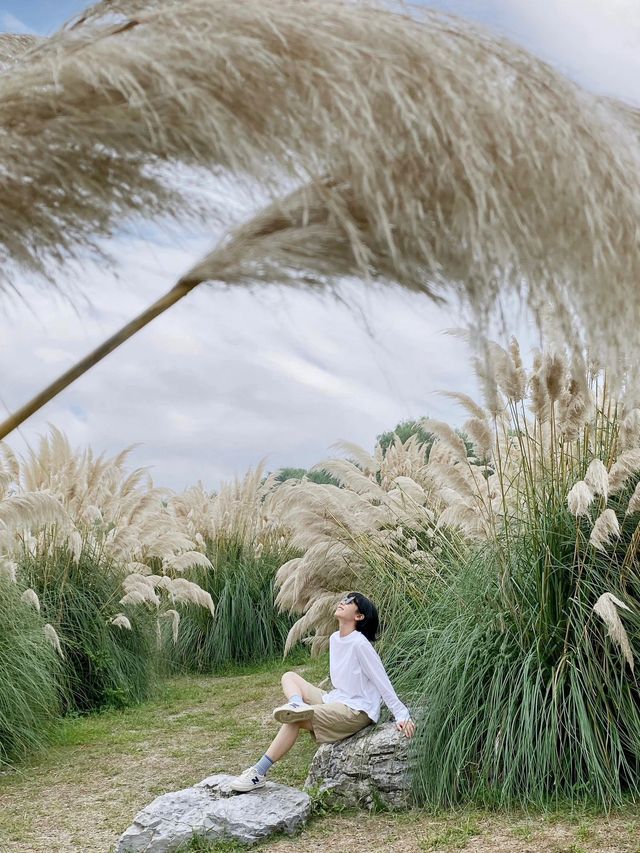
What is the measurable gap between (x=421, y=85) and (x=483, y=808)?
4.55 meters

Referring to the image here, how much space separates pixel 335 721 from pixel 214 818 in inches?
35.8

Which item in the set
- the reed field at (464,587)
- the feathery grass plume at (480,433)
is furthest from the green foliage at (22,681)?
the feathery grass plume at (480,433)

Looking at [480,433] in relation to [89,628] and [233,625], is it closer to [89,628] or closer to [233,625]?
[89,628]

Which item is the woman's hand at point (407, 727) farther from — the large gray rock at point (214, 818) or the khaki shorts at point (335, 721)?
the large gray rock at point (214, 818)

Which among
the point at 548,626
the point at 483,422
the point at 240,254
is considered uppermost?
the point at 483,422

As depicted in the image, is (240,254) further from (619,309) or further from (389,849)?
(389,849)

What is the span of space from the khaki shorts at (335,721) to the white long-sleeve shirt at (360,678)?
49 mm

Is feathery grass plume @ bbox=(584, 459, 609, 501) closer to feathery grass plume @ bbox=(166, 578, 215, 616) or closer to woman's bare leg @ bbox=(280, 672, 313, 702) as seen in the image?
woman's bare leg @ bbox=(280, 672, 313, 702)

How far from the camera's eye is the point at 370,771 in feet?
16.8

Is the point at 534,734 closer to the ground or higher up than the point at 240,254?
closer to the ground

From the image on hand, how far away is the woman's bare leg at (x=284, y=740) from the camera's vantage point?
208 inches

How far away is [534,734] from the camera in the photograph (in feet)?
15.4

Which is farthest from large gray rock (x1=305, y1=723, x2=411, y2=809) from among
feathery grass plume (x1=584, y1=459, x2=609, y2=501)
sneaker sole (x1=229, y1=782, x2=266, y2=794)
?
feathery grass plume (x1=584, y1=459, x2=609, y2=501)

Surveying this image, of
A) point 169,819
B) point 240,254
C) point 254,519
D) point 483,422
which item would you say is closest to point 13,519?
point 169,819
